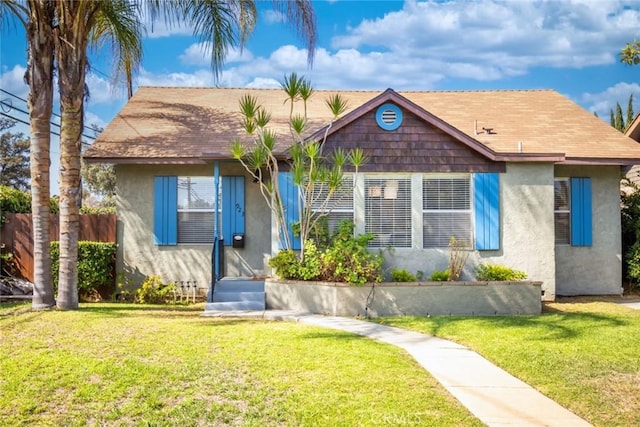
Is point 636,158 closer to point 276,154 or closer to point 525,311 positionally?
point 525,311

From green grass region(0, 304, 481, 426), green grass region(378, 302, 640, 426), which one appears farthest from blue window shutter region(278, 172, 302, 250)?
green grass region(0, 304, 481, 426)

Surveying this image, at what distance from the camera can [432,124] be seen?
1130cm

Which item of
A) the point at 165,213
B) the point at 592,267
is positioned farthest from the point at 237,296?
the point at 592,267

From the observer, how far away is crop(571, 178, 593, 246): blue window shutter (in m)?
12.7

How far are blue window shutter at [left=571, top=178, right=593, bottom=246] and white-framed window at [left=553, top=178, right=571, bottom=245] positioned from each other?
102mm

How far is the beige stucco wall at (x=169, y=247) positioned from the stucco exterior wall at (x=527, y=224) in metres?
3.76

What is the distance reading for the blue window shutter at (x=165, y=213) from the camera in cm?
1253

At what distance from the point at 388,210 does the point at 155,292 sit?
17.9 feet

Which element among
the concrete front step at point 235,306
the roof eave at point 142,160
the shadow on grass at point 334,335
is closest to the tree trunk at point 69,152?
the roof eave at point 142,160

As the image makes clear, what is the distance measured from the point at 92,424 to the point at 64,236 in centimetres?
645

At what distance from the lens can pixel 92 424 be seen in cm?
467

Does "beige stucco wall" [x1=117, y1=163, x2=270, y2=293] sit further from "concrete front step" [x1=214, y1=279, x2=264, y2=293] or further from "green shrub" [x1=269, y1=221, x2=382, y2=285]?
"green shrub" [x1=269, y1=221, x2=382, y2=285]

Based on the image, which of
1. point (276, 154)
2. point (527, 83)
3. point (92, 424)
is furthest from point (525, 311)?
point (527, 83)

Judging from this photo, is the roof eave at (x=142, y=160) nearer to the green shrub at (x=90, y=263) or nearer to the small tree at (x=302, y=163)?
the small tree at (x=302, y=163)
